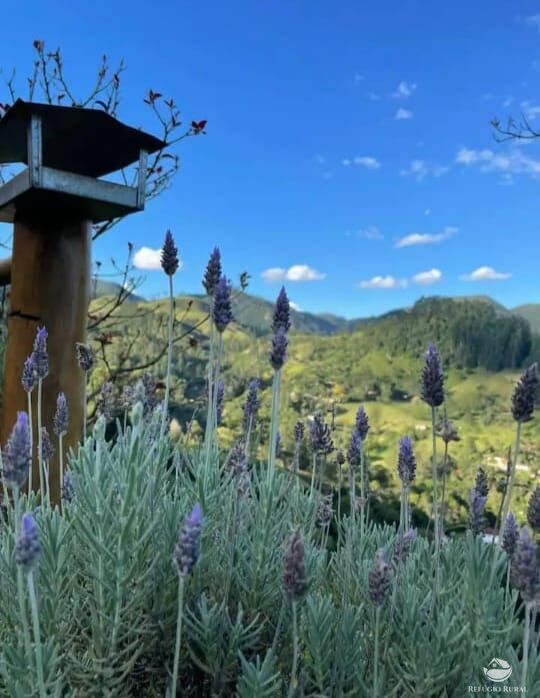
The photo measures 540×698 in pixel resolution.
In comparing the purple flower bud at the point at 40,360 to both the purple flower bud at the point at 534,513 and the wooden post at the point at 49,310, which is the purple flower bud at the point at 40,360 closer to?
the wooden post at the point at 49,310

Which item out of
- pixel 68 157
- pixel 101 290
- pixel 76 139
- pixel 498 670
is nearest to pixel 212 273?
pixel 498 670

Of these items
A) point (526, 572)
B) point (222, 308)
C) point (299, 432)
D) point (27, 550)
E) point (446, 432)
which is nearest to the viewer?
point (27, 550)

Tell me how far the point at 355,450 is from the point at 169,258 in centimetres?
69

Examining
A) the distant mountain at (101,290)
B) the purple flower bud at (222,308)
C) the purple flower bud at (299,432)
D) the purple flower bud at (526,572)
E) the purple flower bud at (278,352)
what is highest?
the distant mountain at (101,290)

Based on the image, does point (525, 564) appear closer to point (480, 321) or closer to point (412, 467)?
point (412, 467)

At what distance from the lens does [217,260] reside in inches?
49.4

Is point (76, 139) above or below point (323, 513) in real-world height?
above

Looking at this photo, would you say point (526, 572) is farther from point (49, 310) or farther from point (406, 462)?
point (49, 310)

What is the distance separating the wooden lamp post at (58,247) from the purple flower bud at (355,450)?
4.32ft

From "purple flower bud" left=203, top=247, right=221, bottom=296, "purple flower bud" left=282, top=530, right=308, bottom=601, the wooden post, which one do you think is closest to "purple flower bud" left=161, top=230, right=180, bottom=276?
"purple flower bud" left=203, top=247, right=221, bottom=296

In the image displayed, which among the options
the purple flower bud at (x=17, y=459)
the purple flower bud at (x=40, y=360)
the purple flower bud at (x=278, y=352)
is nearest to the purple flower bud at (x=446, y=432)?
the purple flower bud at (x=278, y=352)

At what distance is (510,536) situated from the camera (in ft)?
3.45

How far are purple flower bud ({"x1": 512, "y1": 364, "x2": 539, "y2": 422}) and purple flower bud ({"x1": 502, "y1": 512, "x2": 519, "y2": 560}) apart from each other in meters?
0.22

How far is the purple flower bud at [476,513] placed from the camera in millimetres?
1151
